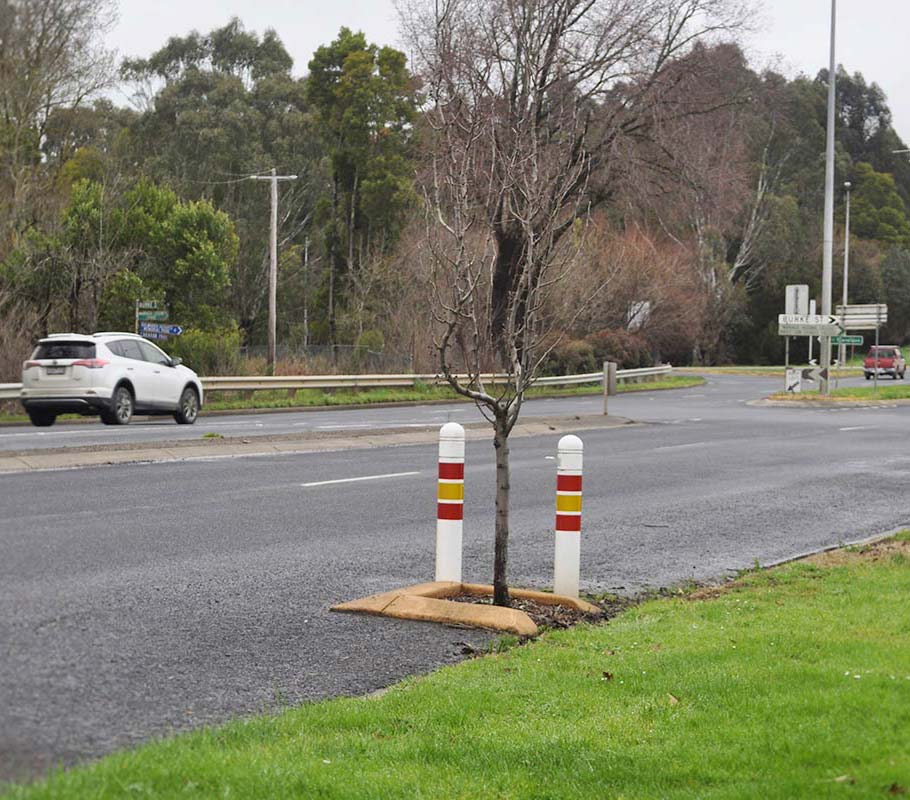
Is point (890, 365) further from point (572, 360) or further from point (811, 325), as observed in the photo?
point (811, 325)

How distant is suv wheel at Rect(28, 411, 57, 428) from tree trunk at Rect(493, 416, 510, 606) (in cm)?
1821

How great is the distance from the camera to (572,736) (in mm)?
5641

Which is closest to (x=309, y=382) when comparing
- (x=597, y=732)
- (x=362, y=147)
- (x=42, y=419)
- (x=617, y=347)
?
(x=42, y=419)

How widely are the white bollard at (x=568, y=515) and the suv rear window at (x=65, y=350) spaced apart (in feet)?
56.5

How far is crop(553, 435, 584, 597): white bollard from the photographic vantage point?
912cm

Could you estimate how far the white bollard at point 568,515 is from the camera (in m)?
9.12

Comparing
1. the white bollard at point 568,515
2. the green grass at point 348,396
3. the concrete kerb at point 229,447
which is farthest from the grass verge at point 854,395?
the white bollard at point 568,515

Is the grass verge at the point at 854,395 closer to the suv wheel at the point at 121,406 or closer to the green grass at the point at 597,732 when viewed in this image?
the suv wheel at the point at 121,406

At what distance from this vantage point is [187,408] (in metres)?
27.3

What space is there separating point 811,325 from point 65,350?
72.1 ft

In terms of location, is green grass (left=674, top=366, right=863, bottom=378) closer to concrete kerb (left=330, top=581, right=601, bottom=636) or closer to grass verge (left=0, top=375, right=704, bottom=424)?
grass verge (left=0, top=375, right=704, bottom=424)

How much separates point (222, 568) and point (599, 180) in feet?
99.6

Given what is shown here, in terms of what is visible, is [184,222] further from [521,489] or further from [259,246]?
[521,489]

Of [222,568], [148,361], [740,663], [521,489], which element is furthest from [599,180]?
[740,663]
